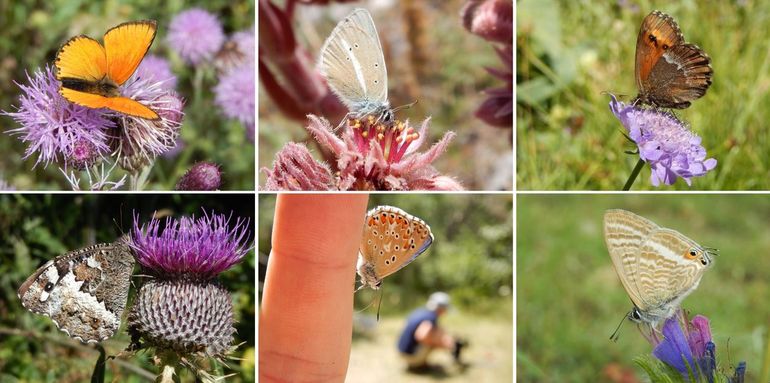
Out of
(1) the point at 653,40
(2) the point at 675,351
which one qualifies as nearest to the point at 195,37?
(1) the point at 653,40

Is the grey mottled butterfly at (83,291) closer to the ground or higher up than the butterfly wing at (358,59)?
closer to the ground

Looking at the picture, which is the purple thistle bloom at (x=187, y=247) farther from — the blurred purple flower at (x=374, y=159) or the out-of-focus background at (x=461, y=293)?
the out-of-focus background at (x=461, y=293)

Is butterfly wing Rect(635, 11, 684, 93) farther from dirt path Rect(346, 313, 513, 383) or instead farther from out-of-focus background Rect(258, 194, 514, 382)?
dirt path Rect(346, 313, 513, 383)

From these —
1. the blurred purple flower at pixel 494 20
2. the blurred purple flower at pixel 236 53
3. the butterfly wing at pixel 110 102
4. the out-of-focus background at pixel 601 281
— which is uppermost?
the blurred purple flower at pixel 494 20

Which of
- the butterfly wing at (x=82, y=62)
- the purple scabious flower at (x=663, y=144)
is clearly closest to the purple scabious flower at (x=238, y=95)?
the butterfly wing at (x=82, y=62)

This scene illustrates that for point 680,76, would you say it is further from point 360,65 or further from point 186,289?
point 186,289

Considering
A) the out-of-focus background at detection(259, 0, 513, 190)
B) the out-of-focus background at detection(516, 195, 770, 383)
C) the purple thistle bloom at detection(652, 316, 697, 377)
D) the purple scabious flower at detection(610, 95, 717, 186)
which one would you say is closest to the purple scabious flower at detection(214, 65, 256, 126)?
the out-of-focus background at detection(259, 0, 513, 190)
